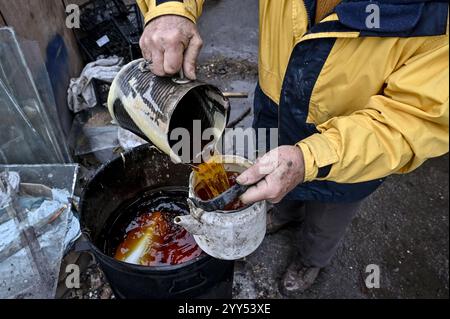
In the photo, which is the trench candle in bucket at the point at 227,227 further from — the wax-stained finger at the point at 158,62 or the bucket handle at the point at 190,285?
the wax-stained finger at the point at 158,62

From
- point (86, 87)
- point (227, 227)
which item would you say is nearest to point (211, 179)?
point (227, 227)

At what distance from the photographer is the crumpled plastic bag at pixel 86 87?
3.42m

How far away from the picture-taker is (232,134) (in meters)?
3.68

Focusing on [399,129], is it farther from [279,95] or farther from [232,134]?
[232,134]

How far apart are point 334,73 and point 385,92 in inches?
8.4

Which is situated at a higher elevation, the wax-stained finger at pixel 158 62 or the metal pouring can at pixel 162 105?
the wax-stained finger at pixel 158 62

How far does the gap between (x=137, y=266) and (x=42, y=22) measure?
2379 mm

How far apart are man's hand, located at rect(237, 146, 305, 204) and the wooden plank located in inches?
87.0

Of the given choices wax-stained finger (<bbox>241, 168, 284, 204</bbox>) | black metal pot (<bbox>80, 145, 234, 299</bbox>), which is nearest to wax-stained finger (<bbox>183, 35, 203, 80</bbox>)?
wax-stained finger (<bbox>241, 168, 284, 204</bbox>)

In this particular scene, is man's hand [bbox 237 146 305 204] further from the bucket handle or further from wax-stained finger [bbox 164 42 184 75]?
the bucket handle

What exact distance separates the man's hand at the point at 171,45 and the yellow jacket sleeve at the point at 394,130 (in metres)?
0.59

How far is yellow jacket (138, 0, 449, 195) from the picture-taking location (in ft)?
4.35

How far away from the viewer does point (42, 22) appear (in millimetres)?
3064

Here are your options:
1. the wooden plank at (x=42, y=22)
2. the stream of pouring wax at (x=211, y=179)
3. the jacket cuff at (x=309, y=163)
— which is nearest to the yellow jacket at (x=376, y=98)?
the jacket cuff at (x=309, y=163)
